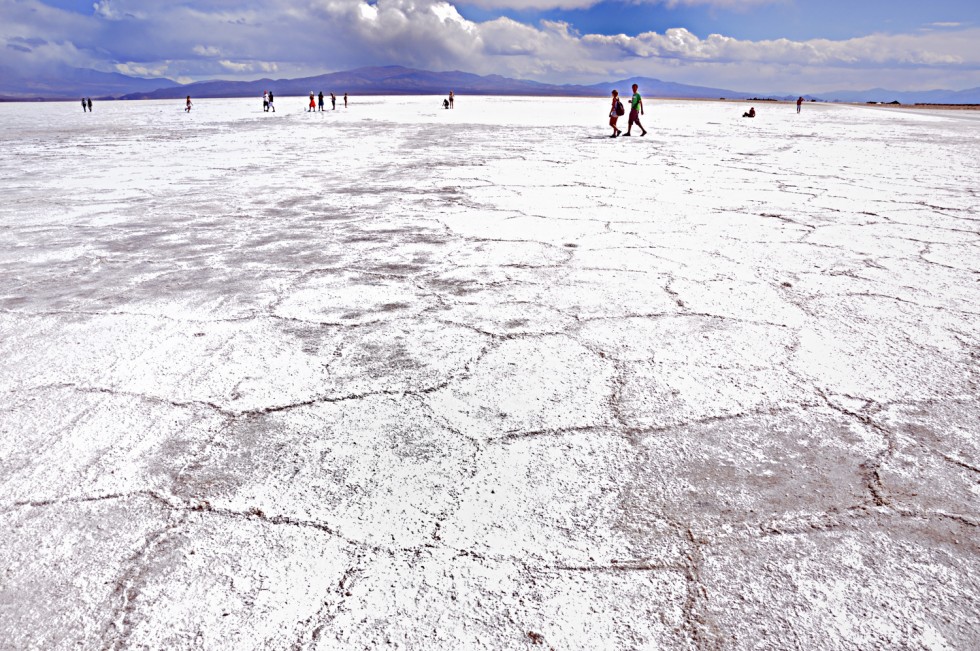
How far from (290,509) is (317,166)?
5932mm

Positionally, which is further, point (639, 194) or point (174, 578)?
point (639, 194)

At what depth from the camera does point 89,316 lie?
224 cm

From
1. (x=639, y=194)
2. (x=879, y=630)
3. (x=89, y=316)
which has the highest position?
(x=639, y=194)

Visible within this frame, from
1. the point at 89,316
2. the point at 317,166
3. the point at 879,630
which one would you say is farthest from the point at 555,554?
the point at 317,166

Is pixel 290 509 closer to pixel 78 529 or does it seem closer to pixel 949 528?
pixel 78 529

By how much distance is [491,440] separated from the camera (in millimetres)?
1484

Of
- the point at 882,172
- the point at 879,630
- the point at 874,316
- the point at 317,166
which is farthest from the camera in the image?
the point at 317,166

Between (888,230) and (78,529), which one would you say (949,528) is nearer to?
(78,529)

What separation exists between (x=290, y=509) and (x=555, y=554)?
56 cm

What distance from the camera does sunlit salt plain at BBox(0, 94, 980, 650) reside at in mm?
1018

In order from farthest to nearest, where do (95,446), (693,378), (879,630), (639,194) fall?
(639,194)
(693,378)
(95,446)
(879,630)

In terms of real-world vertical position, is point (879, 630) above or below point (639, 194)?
below

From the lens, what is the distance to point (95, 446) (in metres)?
1.45

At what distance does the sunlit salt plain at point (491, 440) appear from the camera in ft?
3.34
